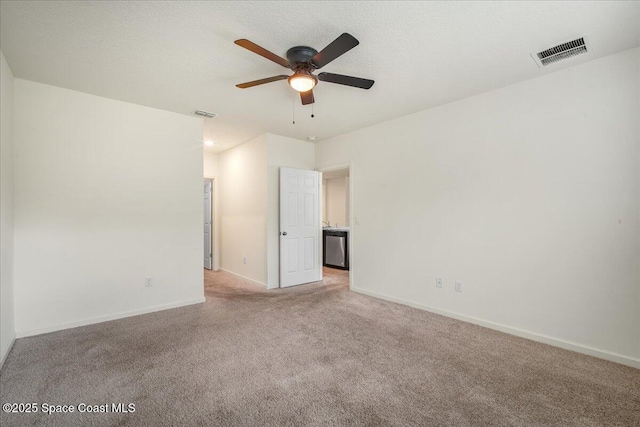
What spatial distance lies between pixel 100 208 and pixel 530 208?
4.63m

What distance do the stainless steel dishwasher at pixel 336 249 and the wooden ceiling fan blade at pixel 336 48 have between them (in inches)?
179

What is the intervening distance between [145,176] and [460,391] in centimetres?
395

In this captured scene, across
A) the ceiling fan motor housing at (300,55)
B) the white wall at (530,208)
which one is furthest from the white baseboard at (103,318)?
the ceiling fan motor housing at (300,55)

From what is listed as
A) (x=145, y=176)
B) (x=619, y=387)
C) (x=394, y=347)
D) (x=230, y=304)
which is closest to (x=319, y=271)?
(x=230, y=304)

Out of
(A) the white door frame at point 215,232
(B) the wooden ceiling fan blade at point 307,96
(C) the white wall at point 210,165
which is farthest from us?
(A) the white door frame at point 215,232

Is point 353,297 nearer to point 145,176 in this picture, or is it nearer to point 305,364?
point 305,364

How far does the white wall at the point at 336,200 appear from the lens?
299 inches

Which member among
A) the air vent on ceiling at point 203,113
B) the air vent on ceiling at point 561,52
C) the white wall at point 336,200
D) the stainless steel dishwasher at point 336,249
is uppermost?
the air vent on ceiling at point 561,52

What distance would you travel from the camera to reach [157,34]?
88.0 inches

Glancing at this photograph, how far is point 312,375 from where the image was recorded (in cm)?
224

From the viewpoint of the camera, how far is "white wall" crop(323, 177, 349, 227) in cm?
761

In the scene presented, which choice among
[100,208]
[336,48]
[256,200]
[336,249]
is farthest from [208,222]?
[336,48]

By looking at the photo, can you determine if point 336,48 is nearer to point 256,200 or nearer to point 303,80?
point 303,80

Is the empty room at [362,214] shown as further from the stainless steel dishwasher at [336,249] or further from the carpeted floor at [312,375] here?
the stainless steel dishwasher at [336,249]
